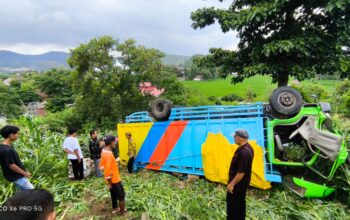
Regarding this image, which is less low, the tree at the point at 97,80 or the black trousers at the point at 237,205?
the tree at the point at 97,80

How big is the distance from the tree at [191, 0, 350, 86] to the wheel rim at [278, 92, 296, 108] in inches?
56.4

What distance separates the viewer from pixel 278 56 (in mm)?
7898

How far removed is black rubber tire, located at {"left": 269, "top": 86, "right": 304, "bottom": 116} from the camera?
19.5 feet

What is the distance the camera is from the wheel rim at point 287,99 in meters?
5.97

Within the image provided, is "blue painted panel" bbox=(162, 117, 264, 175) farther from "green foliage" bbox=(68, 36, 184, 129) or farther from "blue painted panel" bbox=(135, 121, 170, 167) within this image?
"green foliage" bbox=(68, 36, 184, 129)

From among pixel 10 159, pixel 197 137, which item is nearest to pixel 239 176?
pixel 197 137

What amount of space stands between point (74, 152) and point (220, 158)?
3872 mm

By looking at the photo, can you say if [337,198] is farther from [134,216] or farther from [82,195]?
[82,195]

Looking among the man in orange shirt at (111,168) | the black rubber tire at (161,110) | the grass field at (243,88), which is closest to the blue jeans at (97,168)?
the black rubber tire at (161,110)

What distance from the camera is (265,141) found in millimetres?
6227

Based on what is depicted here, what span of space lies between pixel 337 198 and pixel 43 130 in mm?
9601

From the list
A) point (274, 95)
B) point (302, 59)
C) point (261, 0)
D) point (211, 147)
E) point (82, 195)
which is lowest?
point (82, 195)

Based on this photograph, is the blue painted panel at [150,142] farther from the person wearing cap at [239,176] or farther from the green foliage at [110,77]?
the green foliage at [110,77]

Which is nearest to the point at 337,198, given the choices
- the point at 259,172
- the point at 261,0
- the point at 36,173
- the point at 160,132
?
the point at 259,172
